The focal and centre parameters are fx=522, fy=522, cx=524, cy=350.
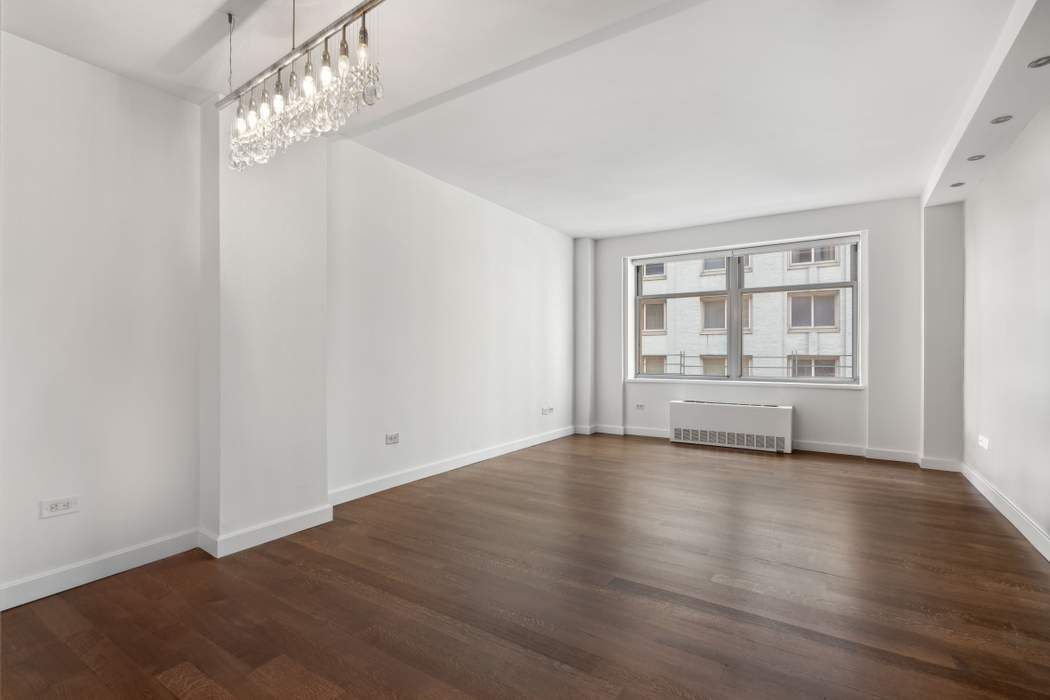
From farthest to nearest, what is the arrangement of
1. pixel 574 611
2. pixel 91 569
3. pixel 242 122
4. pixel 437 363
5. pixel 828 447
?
pixel 828 447 → pixel 437 363 → pixel 91 569 → pixel 242 122 → pixel 574 611

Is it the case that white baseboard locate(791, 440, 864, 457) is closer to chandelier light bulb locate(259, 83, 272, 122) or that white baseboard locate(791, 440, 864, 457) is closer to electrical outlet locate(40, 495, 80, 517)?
chandelier light bulb locate(259, 83, 272, 122)

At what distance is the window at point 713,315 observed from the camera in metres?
6.68

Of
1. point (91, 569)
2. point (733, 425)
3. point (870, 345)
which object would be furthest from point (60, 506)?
point (870, 345)

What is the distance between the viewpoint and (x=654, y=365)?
23.6 ft

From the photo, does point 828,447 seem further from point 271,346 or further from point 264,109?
point 264,109

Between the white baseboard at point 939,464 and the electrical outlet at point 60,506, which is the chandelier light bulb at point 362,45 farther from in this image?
the white baseboard at point 939,464

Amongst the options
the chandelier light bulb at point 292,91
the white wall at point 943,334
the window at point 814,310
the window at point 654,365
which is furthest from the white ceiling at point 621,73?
the window at point 654,365

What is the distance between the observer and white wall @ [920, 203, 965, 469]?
16.0 ft

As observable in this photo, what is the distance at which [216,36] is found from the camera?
2494mm

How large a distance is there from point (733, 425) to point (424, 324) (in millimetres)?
3739

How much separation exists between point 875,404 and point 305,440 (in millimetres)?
5521

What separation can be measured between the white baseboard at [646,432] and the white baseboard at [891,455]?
85.1 inches

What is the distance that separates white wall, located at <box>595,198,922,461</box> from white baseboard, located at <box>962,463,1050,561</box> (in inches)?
37.5

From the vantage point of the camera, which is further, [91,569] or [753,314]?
[753,314]
